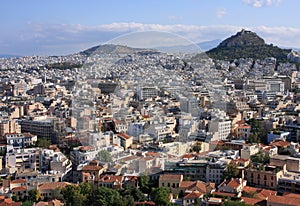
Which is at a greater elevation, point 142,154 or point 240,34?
point 240,34

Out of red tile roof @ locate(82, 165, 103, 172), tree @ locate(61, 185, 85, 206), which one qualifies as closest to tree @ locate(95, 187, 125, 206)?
tree @ locate(61, 185, 85, 206)

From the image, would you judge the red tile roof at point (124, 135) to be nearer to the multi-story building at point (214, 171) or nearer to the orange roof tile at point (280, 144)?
the multi-story building at point (214, 171)

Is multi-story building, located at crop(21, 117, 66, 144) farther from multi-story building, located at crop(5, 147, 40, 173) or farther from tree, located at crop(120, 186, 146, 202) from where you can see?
tree, located at crop(120, 186, 146, 202)

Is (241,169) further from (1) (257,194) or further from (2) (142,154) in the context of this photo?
(2) (142,154)

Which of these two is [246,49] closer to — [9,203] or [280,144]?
[280,144]

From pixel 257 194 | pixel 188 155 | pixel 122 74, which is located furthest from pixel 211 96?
pixel 257 194
